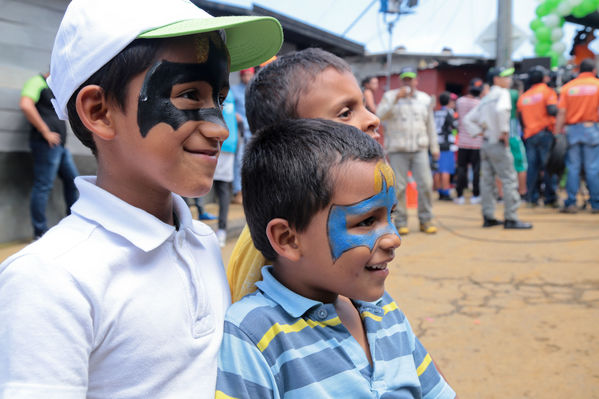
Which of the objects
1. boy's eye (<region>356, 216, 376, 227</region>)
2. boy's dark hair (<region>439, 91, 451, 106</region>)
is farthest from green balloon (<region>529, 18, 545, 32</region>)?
boy's eye (<region>356, 216, 376, 227</region>)

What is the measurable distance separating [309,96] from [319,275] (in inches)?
22.6

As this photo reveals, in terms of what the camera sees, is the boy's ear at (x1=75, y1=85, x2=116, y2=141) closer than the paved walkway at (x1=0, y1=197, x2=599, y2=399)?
Yes

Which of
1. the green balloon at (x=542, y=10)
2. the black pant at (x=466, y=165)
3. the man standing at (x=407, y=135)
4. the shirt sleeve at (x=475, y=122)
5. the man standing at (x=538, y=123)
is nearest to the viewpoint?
the man standing at (x=407, y=135)

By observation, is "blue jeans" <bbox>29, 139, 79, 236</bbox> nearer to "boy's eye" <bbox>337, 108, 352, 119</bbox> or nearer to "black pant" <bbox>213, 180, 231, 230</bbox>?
"black pant" <bbox>213, 180, 231, 230</bbox>

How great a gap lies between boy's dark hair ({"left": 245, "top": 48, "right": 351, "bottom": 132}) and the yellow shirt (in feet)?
1.25

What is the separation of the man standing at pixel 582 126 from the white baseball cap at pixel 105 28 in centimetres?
707

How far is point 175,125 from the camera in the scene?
3.30 feet

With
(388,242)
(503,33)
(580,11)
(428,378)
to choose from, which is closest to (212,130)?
(388,242)

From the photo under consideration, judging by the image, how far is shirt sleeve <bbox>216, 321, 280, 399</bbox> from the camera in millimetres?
995

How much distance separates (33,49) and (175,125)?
4955 mm

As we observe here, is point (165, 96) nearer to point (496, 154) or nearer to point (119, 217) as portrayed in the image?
point (119, 217)

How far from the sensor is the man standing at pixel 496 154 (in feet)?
19.3

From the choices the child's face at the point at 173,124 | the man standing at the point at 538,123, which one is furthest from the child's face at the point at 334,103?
the man standing at the point at 538,123

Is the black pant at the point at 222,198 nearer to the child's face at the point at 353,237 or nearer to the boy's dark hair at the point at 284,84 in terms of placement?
the boy's dark hair at the point at 284,84
